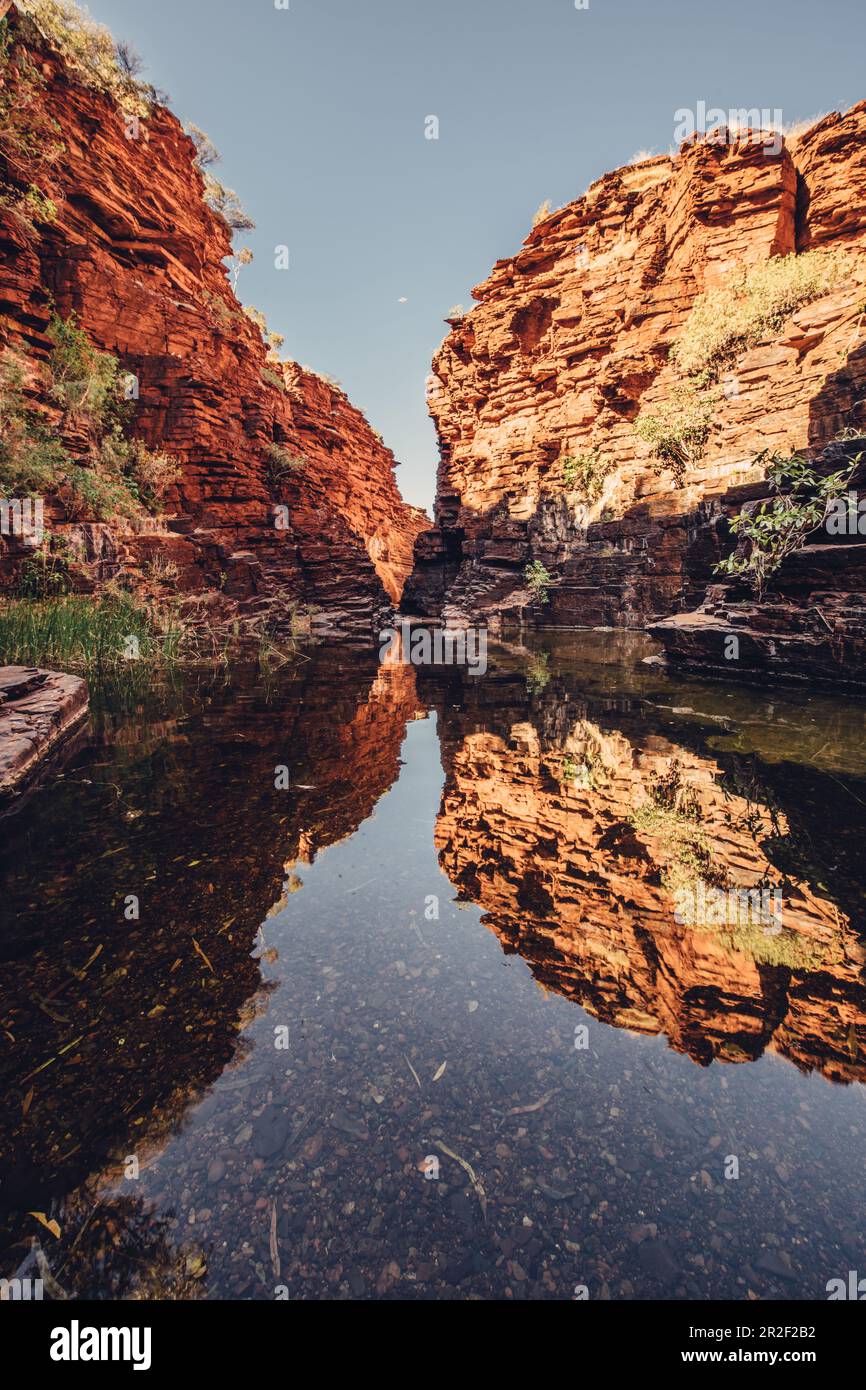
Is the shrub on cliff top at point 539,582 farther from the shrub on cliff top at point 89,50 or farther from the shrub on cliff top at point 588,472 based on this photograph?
the shrub on cliff top at point 89,50

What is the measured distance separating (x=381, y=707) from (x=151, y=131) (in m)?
25.6

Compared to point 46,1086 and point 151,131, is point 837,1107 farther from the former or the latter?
point 151,131

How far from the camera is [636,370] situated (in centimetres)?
2112

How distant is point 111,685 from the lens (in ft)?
26.2

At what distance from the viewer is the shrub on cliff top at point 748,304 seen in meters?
16.9

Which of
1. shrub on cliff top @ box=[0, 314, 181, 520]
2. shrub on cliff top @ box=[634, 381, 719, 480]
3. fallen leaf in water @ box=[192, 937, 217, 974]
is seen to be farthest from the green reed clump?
shrub on cliff top @ box=[634, 381, 719, 480]

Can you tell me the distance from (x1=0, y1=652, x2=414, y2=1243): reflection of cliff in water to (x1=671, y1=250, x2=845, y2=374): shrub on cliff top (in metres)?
21.5

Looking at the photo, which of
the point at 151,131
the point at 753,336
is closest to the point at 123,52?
the point at 151,131

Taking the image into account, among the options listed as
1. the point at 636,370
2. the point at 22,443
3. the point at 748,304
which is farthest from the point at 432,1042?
the point at 636,370

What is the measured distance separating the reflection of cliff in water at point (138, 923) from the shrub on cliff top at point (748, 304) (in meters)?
21.5

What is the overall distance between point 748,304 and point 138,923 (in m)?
24.9

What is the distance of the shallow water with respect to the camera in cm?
117

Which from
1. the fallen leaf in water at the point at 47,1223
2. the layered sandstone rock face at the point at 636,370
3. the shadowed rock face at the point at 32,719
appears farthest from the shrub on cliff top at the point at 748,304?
the fallen leaf in water at the point at 47,1223

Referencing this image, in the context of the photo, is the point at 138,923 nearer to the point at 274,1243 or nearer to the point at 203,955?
the point at 203,955
